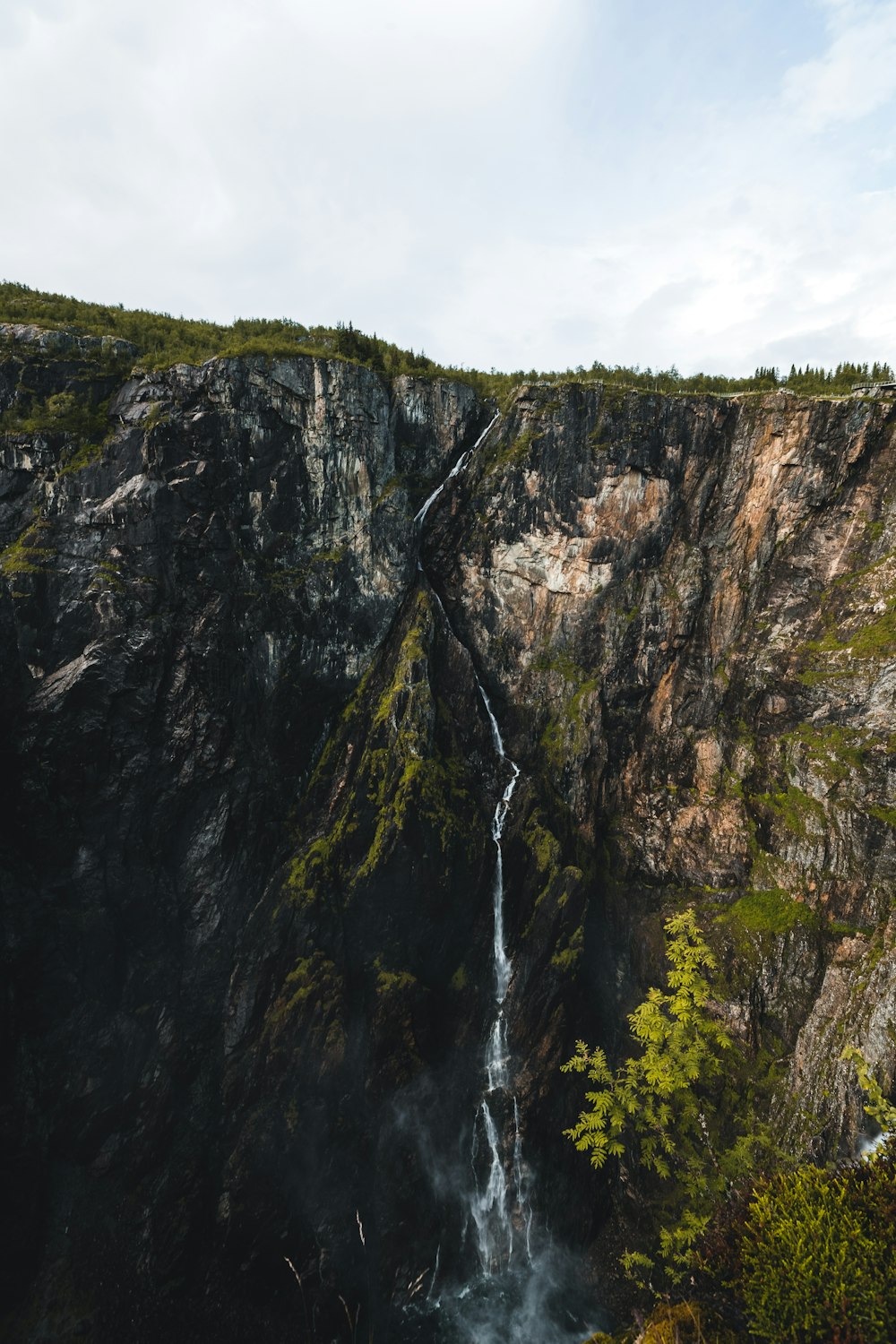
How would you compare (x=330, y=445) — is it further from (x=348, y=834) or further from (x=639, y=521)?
(x=348, y=834)

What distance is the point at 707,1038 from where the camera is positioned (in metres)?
20.4

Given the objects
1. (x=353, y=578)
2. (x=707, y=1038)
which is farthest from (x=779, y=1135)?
(x=353, y=578)

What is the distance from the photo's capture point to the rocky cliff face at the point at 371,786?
1761 cm

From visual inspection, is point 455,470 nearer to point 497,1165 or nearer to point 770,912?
point 770,912

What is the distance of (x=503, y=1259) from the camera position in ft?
63.1

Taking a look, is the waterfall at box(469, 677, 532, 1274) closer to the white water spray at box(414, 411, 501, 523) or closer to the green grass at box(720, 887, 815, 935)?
the green grass at box(720, 887, 815, 935)

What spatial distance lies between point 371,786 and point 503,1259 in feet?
50.1

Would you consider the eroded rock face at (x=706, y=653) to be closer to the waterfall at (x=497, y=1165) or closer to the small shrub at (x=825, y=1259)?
the waterfall at (x=497, y=1165)

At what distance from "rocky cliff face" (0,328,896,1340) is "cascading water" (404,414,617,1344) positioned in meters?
0.60

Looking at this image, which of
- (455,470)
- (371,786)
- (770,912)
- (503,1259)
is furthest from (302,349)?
(503,1259)

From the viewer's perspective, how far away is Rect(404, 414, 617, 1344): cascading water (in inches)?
698

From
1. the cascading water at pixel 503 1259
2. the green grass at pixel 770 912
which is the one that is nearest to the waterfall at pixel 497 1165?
the cascading water at pixel 503 1259

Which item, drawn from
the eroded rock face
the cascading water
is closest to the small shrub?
the eroded rock face

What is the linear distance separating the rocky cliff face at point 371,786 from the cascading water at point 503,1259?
1.96 feet
